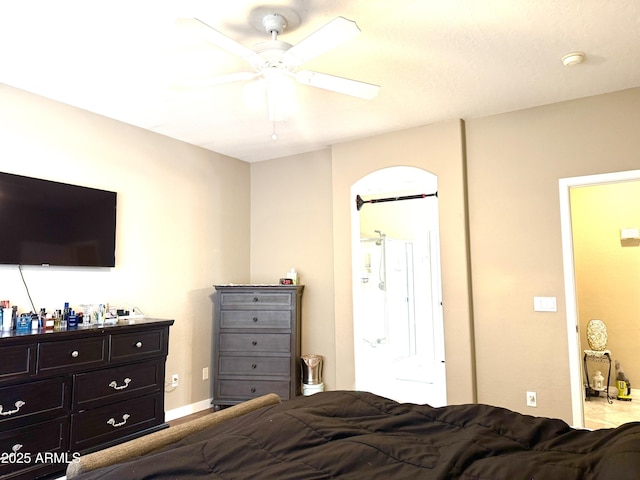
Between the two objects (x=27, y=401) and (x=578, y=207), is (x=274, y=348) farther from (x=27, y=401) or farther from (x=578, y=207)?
(x=578, y=207)

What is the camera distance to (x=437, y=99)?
3.39 m

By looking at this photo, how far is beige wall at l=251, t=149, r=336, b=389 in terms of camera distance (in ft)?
15.1

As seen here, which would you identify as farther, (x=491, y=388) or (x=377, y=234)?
(x=377, y=234)

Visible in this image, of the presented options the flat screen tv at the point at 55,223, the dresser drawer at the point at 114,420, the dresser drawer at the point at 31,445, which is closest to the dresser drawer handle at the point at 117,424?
the dresser drawer at the point at 114,420

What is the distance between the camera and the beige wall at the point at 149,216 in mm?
3162

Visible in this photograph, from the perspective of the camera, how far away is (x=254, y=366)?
4207mm

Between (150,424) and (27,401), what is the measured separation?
95 cm

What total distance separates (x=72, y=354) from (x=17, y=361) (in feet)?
1.05

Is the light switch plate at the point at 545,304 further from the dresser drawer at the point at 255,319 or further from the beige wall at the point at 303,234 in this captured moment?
the dresser drawer at the point at 255,319

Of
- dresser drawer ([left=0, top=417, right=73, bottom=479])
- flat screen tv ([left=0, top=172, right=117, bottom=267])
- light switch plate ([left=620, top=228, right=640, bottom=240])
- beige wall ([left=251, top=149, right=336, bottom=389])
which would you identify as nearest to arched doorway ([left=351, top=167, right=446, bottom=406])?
beige wall ([left=251, top=149, right=336, bottom=389])

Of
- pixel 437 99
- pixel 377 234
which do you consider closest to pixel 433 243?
pixel 377 234

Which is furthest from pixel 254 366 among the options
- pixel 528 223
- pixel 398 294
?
pixel 528 223

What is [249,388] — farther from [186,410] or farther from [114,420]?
[114,420]

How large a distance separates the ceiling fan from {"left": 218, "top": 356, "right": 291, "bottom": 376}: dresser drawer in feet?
8.17
